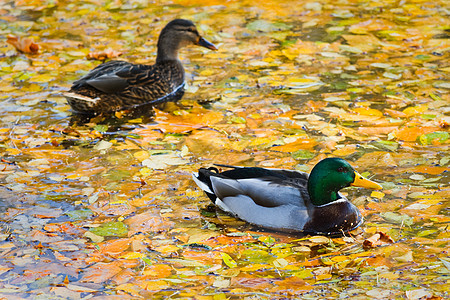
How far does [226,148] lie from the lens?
20.8 feet

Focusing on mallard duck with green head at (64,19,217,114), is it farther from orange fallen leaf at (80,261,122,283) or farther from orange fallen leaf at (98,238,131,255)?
orange fallen leaf at (80,261,122,283)

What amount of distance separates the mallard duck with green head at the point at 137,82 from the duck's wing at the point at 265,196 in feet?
8.46

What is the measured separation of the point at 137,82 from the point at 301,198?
3.25 meters

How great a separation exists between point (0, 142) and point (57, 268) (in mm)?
2475

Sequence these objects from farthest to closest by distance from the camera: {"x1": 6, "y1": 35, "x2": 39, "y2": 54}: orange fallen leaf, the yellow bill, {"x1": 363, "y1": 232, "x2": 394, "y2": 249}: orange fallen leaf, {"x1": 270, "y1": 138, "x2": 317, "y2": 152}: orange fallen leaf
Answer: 1. {"x1": 6, "y1": 35, "x2": 39, "y2": 54}: orange fallen leaf
2. {"x1": 270, "y1": 138, "x2": 317, "y2": 152}: orange fallen leaf
3. the yellow bill
4. {"x1": 363, "y1": 232, "x2": 394, "y2": 249}: orange fallen leaf

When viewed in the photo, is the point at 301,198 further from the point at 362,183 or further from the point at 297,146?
the point at 297,146

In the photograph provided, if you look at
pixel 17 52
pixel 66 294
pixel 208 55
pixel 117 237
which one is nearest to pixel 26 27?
pixel 17 52

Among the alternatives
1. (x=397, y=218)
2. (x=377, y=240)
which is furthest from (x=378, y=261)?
(x=397, y=218)

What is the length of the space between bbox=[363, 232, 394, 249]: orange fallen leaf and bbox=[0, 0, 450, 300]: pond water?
2 centimetres

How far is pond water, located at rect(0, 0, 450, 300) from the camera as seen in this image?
445 centimetres

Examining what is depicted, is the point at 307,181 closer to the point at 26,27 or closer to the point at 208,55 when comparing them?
the point at 208,55

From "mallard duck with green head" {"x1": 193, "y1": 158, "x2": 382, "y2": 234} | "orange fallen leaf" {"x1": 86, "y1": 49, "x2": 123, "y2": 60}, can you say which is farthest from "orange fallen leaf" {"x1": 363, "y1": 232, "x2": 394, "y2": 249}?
"orange fallen leaf" {"x1": 86, "y1": 49, "x2": 123, "y2": 60}

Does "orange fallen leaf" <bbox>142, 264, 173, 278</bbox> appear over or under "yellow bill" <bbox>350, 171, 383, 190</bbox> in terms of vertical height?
under

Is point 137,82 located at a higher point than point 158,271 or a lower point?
higher
